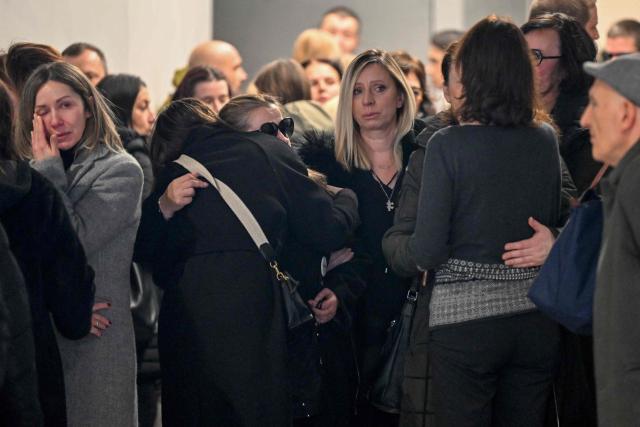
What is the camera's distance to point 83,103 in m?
4.57

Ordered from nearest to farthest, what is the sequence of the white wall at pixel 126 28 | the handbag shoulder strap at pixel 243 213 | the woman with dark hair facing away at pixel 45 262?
the woman with dark hair facing away at pixel 45 262 < the handbag shoulder strap at pixel 243 213 < the white wall at pixel 126 28

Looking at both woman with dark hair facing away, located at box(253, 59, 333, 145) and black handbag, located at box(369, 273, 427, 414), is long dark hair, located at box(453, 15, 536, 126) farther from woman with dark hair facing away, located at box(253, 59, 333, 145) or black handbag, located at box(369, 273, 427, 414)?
woman with dark hair facing away, located at box(253, 59, 333, 145)

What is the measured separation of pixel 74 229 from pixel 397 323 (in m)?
1.28

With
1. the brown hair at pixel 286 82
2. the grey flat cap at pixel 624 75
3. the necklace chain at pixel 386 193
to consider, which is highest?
the grey flat cap at pixel 624 75

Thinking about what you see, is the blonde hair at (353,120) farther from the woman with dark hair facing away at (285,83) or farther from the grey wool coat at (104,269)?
the woman with dark hair facing away at (285,83)

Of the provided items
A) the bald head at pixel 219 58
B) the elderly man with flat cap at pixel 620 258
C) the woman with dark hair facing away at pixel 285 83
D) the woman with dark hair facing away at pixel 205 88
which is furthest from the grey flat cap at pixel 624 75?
the bald head at pixel 219 58

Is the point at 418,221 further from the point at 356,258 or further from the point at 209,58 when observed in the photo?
the point at 209,58

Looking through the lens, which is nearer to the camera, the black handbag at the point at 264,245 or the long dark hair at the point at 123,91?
the black handbag at the point at 264,245

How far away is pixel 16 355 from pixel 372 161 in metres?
1.88

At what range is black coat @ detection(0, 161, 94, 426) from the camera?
12.8ft

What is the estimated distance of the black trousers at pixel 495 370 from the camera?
3.91 meters

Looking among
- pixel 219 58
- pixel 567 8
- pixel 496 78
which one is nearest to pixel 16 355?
pixel 496 78

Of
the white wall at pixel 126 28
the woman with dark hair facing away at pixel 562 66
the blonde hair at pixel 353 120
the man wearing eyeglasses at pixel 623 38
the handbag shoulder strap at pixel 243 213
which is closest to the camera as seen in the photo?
the handbag shoulder strap at pixel 243 213

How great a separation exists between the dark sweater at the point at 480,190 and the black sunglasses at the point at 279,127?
0.73 metres
